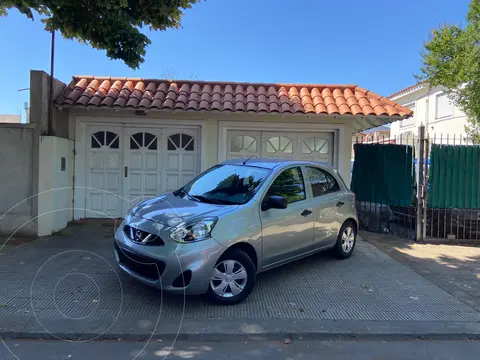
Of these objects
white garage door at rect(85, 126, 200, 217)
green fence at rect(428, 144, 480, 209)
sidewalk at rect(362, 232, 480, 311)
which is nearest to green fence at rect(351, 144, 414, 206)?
green fence at rect(428, 144, 480, 209)

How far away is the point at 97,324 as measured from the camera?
3.85m

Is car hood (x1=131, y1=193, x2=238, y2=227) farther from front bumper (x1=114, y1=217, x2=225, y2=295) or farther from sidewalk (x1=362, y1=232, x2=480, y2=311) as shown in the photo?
sidewalk (x1=362, y1=232, x2=480, y2=311)

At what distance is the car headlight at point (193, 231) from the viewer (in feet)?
13.3

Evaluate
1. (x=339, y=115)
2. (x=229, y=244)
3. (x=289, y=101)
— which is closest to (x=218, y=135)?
(x=289, y=101)

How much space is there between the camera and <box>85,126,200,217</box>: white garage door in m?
8.98

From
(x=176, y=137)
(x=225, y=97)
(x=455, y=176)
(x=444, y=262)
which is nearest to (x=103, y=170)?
(x=176, y=137)

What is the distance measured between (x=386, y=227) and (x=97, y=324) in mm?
6948

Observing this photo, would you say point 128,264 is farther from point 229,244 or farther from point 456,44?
point 456,44

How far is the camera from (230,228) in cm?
426

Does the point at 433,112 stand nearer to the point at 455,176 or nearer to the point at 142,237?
the point at 455,176

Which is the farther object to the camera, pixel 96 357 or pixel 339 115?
pixel 339 115

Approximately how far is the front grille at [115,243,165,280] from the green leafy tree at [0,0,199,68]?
3.66 metres

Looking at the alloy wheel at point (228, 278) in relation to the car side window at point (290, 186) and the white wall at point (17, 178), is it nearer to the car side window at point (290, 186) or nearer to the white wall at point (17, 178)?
the car side window at point (290, 186)

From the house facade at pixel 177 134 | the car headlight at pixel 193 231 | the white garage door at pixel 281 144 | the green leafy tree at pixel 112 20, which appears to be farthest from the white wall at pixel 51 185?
the car headlight at pixel 193 231
